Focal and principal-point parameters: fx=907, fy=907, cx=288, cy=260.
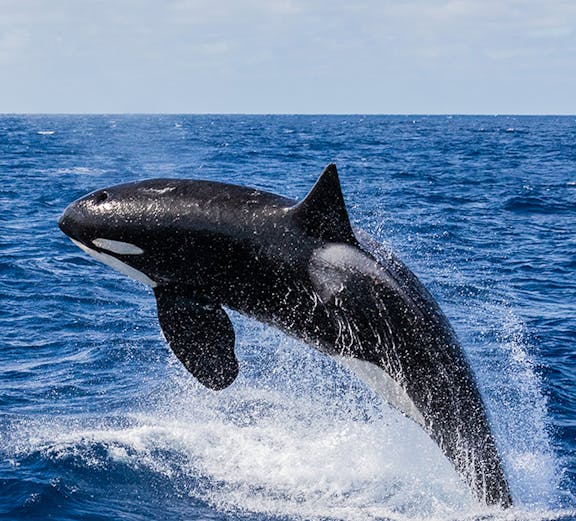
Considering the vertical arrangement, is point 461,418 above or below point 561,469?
above

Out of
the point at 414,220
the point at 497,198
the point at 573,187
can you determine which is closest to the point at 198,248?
the point at 414,220

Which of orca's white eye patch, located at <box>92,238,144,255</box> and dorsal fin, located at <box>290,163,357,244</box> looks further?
orca's white eye patch, located at <box>92,238,144,255</box>

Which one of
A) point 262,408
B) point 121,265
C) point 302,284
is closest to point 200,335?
point 121,265

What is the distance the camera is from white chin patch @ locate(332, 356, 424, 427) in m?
8.96

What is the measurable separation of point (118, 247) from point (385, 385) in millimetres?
3057

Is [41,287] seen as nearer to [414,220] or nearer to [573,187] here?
[414,220]

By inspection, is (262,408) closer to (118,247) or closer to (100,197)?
(118,247)

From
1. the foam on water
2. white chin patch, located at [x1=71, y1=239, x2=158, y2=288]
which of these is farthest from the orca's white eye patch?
the foam on water

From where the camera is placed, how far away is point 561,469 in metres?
11.1

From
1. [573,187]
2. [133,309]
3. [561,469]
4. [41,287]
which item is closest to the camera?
[561,469]

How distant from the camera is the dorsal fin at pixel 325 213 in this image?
838cm

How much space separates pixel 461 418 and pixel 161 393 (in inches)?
240

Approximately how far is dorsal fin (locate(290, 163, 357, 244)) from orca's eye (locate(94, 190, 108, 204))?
2.04 meters

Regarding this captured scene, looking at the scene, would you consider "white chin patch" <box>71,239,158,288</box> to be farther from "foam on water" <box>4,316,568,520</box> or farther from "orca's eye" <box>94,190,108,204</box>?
"foam on water" <box>4,316,568,520</box>
